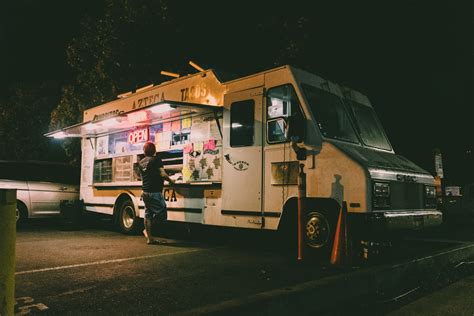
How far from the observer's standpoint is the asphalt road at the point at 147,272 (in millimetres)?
3941

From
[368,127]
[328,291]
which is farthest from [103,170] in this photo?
[328,291]

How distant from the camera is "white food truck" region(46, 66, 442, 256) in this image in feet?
18.3

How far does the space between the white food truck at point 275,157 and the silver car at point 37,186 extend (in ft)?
10.0

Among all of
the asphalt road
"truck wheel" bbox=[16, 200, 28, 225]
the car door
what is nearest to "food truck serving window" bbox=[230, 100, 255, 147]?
the asphalt road

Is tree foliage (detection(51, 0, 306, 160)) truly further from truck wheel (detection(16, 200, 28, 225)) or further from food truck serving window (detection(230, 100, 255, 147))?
food truck serving window (detection(230, 100, 255, 147))

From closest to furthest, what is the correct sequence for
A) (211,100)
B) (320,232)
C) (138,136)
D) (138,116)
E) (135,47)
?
1. (320,232)
2. (211,100)
3. (138,116)
4. (138,136)
5. (135,47)

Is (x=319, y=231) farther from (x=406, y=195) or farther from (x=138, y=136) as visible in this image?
(x=138, y=136)

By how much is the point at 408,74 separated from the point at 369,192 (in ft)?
26.8

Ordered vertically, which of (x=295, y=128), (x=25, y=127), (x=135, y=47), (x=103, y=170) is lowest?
(x=103, y=170)

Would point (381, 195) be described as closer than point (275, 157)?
Yes

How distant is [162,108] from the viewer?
746cm

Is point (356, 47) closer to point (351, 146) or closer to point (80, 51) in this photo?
point (351, 146)

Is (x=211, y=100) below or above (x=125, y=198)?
above

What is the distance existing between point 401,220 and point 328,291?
2235mm
